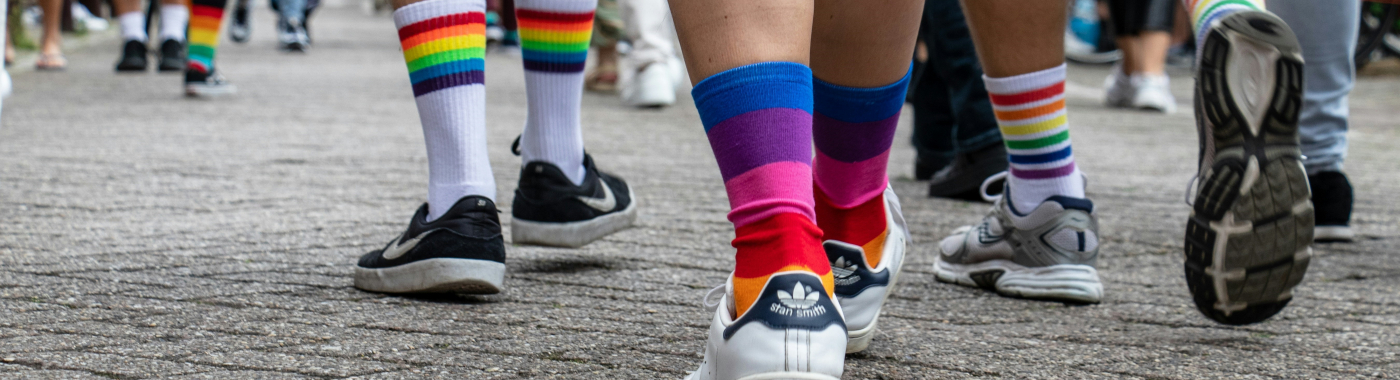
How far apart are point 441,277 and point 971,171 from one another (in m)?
1.56

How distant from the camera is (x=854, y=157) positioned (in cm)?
135

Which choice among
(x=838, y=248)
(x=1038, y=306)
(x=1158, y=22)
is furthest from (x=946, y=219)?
(x=1158, y=22)

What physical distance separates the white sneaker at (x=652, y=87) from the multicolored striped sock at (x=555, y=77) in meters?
3.07

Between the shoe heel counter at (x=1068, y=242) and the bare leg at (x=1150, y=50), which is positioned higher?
the shoe heel counter at (x=1068, y=242)

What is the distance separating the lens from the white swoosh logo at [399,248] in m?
1.59

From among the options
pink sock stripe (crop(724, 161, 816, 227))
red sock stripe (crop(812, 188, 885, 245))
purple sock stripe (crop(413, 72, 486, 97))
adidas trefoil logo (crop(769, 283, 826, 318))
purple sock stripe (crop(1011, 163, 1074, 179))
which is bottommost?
purple sock stripe (crop(1011, 163, 1074, 179))

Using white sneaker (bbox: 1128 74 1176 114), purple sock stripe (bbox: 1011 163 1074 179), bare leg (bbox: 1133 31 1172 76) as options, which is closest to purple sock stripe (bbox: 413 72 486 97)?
purple sock stripe (bbox: 1011 163 1074 179)

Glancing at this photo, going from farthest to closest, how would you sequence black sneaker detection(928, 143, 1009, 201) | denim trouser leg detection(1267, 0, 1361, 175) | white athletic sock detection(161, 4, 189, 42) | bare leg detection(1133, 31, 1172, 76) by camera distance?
white athletic sock detection(161, 4, 189, 42) < bare leg detection(1133, 31, 1172, 76) < black sneaker detection(928, 143, 1009, 201) < denim trouser leg detection(1267, 0, 1361, 175)

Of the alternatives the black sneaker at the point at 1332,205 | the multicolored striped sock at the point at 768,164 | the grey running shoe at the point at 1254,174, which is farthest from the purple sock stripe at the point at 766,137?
the black sneaker at the point at 1332,205

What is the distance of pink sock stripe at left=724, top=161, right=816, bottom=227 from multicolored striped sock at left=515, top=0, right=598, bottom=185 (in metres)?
0.85

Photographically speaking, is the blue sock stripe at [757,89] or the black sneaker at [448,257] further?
the black sneaker at [448,257]

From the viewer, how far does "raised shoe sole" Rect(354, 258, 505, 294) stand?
1.54 metres

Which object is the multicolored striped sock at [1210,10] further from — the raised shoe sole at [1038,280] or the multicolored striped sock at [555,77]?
the multicolored striped sock at [555,77]

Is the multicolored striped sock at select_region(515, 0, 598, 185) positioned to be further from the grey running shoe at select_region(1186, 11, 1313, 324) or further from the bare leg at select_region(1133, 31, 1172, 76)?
the bare leg at select_region(1133, 31, 1172, 76)
